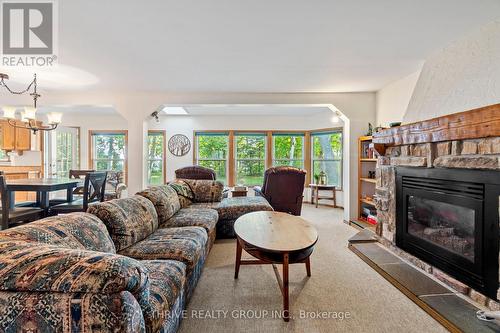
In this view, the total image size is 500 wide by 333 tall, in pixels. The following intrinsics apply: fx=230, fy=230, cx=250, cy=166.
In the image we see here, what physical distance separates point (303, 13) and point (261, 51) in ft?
2.56

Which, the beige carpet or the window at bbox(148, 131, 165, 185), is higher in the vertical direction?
the window at bbox(148, 131, 165, 185)

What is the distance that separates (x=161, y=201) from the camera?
9.04 feet

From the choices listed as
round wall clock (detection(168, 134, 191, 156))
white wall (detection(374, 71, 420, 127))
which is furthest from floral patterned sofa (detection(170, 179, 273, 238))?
round wall clock (detection(168, 134, 191, 156))

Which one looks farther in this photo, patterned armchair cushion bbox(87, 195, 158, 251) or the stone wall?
patterned armchair cushion bbox(87, 195, 158, 251)

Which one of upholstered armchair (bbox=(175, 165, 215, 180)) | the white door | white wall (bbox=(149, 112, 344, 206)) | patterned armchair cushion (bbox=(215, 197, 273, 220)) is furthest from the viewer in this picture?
white wall (bbox=(149, 112, 344, 206))

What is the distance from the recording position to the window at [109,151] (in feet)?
21.2

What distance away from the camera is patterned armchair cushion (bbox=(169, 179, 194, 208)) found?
3614mm

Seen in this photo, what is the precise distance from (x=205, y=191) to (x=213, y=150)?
2.72 metres

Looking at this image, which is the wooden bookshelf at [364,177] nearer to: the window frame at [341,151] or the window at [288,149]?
the window frame at [341,151]

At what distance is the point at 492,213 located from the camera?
5.78 ft

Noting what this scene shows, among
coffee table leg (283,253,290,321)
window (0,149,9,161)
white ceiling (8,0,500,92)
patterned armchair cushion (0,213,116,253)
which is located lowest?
coffee table leg (283,253,290,321)

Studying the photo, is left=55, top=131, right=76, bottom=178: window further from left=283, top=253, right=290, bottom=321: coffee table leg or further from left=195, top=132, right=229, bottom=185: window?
left=283, top=253, right=290, bottom=321: coffee table leg

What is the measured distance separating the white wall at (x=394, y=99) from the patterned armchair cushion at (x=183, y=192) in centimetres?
357

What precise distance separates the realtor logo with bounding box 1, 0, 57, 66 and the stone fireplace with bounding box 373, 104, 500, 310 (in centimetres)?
361
